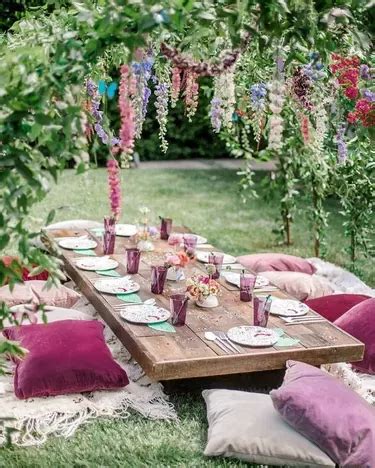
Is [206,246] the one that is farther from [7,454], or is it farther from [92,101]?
[7,454]

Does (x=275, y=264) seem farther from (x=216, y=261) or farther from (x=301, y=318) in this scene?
(x=301, y=318)

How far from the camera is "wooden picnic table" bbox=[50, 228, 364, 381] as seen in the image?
3161 millimetres

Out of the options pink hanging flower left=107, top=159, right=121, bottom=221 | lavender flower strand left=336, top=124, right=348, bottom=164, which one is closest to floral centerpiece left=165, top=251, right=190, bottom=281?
lavender flower strand left=336, top=124, right=348, bottom=164

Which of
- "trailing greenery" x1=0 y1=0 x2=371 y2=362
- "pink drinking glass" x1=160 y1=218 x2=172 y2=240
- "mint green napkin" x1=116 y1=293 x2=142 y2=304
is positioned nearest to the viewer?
"trailing greenery" x1=0 y1=0 x2=371 y2=362

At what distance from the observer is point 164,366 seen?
10.2 feet

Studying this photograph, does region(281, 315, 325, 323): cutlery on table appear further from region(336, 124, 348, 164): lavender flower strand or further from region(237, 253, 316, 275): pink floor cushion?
region(237, 253, 316, 275): pink floor cushion

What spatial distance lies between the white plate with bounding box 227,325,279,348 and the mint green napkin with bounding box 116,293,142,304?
56 centimetres

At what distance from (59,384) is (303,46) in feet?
5.83

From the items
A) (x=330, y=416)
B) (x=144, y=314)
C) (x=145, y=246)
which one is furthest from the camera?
(x=145, y=246)

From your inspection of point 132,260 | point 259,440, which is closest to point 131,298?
point 132,260

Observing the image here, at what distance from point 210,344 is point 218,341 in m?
0.05

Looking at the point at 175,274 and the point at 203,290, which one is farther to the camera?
the point at 175,274

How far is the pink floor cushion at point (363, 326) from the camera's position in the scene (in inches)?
147

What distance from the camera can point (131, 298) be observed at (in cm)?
381
